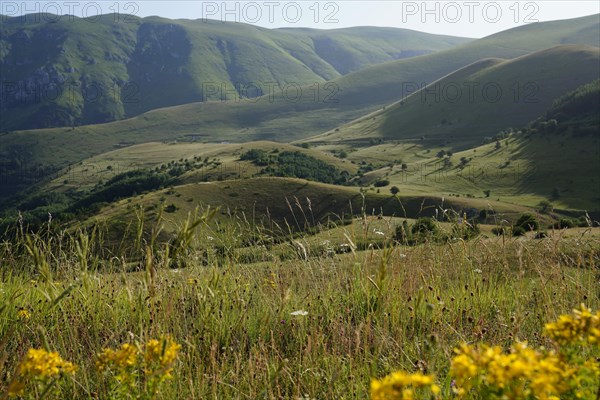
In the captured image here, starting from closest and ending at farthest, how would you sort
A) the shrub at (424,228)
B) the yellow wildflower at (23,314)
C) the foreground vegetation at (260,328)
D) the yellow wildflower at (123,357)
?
the yellow wildflower at (123,357) → the foreground vegetation at (260,328) → the yellow wildflower at (23,314) → the shrub at (424,228)

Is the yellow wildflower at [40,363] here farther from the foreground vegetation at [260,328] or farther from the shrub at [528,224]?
the shrub at [528,224]

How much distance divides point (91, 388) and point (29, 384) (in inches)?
19.7

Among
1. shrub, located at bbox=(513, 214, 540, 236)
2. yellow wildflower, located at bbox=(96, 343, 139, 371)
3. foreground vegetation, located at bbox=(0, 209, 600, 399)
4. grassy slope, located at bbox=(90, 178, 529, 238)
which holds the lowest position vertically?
grassy slope, located at bbox=(90, 178, 529, 238)

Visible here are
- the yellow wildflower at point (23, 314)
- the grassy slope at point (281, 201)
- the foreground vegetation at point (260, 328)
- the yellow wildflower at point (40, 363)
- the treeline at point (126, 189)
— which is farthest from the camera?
the treeline at point (126, 189)

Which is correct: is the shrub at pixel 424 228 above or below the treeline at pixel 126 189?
above

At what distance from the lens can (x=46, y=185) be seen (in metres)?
192

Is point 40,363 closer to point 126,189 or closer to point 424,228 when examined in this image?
point 424,228

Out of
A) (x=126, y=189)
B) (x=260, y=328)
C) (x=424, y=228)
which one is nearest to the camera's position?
(x=260, y=328)

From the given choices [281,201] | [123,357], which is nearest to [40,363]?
Result: [123,357]

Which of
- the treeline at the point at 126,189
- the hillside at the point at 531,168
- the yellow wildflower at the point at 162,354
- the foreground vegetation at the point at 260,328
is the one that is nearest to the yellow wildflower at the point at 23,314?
the foreground vegetation at the point at 260,328

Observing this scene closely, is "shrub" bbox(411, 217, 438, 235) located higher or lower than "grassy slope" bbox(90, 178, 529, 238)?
higher

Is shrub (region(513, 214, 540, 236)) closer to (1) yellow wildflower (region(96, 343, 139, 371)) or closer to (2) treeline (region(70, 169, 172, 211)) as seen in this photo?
(1) yellow wildflower (region(96, 343, 139, 371))

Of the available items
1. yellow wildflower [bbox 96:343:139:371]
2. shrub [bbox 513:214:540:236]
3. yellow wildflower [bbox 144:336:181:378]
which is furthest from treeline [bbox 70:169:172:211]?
yellow wildflower [bbox 144:336:181:378]

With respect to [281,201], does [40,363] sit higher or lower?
higher
